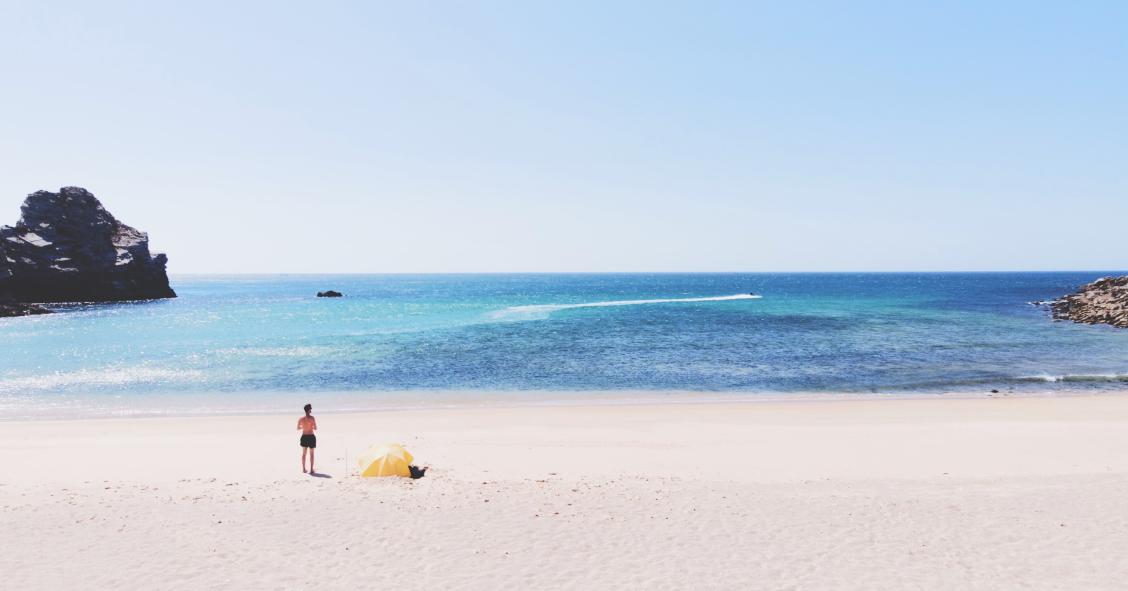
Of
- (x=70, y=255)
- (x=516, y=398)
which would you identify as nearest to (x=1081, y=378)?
(x=516, y=398)

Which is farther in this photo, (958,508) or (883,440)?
(883,440)

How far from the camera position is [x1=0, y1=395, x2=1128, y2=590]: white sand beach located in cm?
942

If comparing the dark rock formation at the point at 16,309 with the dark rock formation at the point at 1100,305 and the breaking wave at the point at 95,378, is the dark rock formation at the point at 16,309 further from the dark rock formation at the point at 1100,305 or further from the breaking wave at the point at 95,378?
the dark rock formation at the point at 1100,305

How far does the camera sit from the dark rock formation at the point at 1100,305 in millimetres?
56750

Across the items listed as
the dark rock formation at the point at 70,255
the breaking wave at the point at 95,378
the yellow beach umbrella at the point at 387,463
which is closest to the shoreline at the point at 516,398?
the breaking wave at the point at 95,378

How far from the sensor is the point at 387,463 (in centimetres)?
1451

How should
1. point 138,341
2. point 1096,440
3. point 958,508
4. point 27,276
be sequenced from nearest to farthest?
point 958,508 → point 1096,440 → point 138,341 → point 27,276

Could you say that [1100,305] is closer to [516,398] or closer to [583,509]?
[516,398]

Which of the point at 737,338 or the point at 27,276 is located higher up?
the point at 27,276

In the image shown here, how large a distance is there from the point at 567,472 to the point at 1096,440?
16.2m

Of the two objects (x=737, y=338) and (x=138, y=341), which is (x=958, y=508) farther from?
(x=138, y=341)

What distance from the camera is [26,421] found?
23.8 meters

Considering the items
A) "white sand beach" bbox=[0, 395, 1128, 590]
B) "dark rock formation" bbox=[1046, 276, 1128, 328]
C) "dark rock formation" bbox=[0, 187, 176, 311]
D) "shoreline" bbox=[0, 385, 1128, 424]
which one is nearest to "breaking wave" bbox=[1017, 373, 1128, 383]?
"shoreline" bbox=[0, 385, 1128, 424]

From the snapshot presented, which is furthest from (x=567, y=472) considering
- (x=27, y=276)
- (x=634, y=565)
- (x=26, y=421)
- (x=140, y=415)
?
(x=27, y=276)
